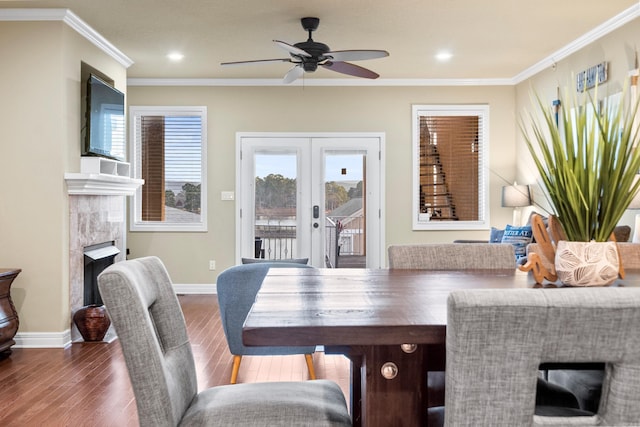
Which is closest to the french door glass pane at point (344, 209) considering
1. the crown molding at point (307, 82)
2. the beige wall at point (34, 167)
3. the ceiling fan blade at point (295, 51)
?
the crown molding at point (307, 82)

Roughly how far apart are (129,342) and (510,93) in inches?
252

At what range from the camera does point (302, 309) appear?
4.07 feet

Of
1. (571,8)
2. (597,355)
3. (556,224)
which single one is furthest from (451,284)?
(571,8)

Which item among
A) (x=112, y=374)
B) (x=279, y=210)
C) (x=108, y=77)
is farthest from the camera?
(x=279, y=210)

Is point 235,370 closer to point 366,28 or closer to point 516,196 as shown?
point 366,28

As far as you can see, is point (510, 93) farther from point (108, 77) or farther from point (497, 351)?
point (497, 351)

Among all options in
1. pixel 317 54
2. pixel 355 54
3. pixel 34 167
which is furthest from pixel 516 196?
pixel 34 167

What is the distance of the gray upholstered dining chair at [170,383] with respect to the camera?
1.16 m

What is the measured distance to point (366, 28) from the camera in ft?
15.1

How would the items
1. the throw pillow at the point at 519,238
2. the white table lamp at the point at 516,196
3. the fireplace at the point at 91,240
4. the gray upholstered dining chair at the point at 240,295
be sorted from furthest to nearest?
the white table lamp at the point at 516,196 < the throw pillow at the point at 519,238 < the fireplace at the point at 91,240 < the gray upholstered dining chair at the point at 240,295

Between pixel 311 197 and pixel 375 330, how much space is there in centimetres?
549

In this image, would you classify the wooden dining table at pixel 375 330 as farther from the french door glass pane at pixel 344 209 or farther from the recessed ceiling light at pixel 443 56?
the french door glass pane at pixel 344 209

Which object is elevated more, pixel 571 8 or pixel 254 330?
pixel 571 8

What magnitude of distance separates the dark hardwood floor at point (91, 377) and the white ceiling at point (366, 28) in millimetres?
2710
